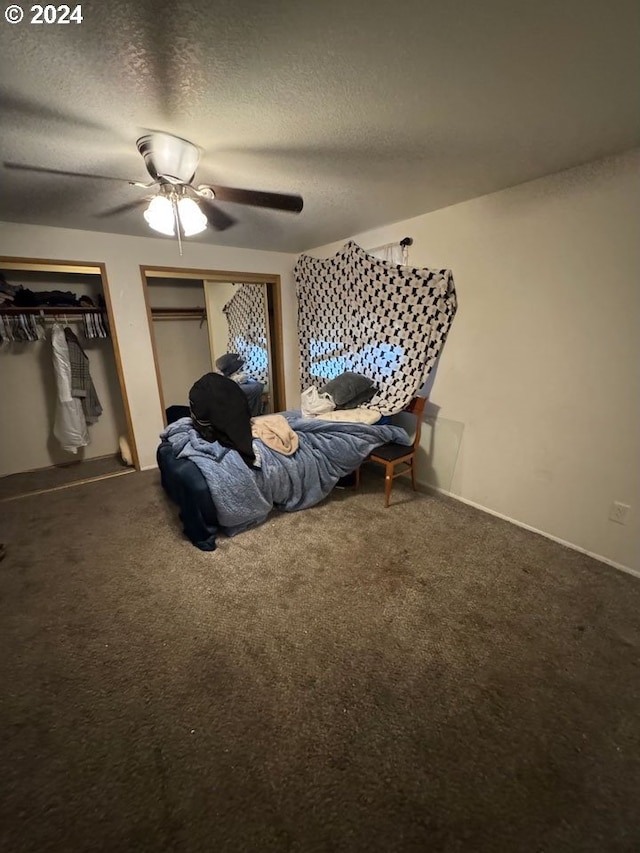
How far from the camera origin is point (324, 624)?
169 centimetres

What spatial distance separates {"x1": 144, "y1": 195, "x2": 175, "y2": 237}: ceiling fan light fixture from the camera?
5.57 feet

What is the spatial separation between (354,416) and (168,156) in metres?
2.02

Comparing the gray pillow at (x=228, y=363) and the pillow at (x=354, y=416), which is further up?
the gray pillow at (x=228, y=363)

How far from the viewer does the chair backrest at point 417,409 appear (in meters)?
2.84

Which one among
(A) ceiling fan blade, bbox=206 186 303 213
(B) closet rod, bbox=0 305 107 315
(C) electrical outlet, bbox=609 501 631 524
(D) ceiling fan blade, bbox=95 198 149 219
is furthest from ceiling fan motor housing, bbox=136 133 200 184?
(C) electrical outlet, bbox=609 501 631 524

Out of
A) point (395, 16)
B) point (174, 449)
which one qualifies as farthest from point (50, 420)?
point (395, 16)

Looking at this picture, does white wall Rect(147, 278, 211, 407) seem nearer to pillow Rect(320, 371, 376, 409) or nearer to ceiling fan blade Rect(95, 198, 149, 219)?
ceiling fan blade Rect(95, 198, 149, 219)

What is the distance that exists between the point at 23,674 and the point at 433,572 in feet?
6.74

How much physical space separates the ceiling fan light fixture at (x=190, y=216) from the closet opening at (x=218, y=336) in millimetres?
2223

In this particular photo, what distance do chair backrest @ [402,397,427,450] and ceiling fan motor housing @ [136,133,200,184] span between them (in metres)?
2.15

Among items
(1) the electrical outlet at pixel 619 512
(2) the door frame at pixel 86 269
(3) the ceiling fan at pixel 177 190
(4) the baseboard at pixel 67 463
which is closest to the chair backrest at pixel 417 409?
(1) the electrical outlet at pixel 619 512

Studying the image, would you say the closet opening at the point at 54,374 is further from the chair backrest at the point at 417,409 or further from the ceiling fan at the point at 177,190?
the chair backrest at the point at 417,409

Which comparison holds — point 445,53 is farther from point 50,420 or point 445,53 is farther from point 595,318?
point 50,420

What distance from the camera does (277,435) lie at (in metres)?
2.58
